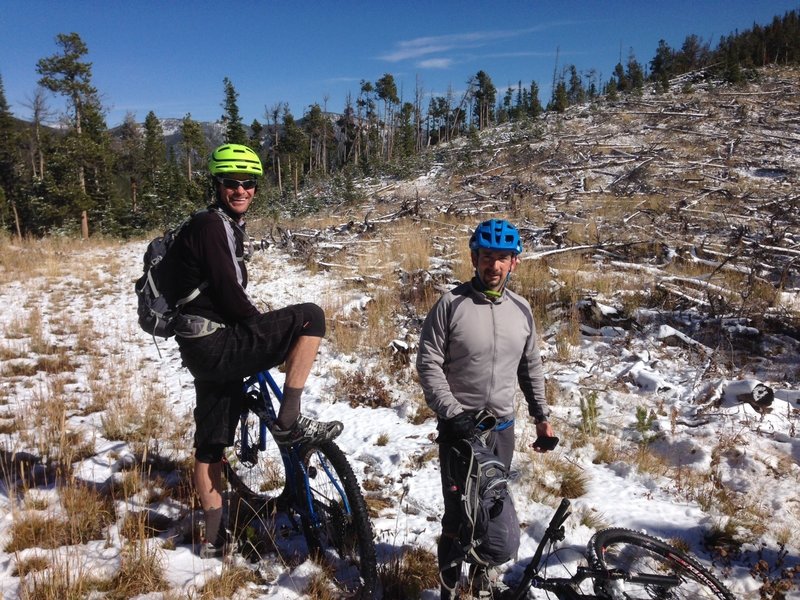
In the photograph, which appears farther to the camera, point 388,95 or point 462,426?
point 388,95

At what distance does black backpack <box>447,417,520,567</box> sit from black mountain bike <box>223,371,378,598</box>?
585 mm

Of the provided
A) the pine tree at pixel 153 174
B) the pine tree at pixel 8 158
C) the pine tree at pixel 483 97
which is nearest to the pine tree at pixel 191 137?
the pine tree at pixel 153 174

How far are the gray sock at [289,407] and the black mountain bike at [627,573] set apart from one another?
1.44m

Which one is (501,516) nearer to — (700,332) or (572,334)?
(572,334)

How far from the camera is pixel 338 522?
8.76 ft

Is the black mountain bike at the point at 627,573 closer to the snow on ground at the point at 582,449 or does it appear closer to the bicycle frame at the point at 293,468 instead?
the snow on ground at the point at 582,449

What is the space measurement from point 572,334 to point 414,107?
→ 6370 centimetres

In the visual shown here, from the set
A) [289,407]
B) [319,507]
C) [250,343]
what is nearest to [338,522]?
[319,507]

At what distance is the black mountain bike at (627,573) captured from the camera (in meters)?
2.11

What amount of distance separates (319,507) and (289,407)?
76 cm

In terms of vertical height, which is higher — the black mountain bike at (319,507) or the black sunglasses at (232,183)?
the black sunglasses at (232,183)

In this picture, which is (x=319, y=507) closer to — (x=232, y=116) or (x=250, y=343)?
(x=250, y=343)

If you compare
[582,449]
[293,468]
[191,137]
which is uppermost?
[191,137]

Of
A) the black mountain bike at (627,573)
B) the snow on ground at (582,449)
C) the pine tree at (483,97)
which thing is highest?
the pine tree at (483,97)
